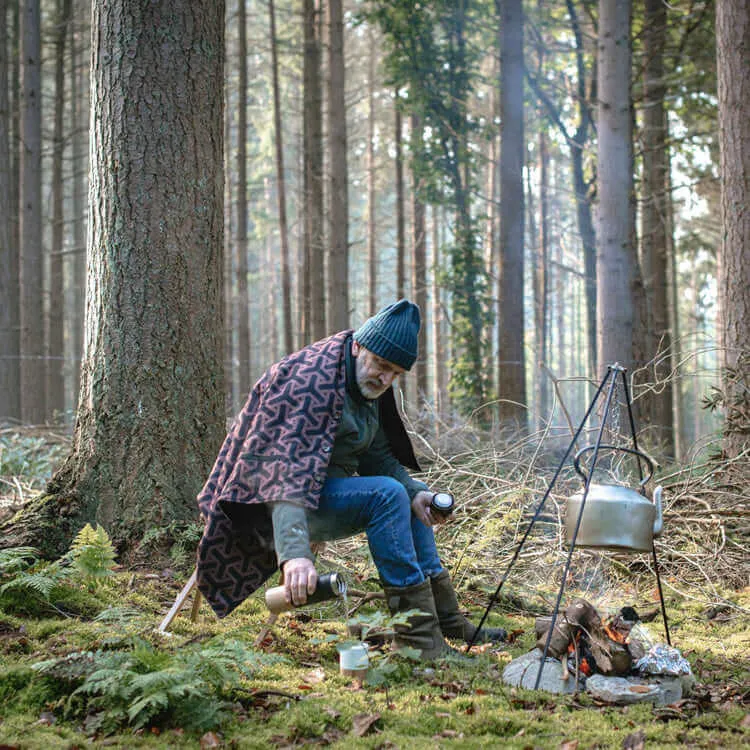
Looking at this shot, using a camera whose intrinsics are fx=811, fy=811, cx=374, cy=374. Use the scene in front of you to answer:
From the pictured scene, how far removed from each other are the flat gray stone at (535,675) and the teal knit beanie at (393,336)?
4.53 feet

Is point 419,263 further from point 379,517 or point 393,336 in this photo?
point 379,517

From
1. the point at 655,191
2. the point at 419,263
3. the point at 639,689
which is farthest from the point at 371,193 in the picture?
the point at 639,689

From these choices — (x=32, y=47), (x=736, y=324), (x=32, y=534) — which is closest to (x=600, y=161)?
(x=736, y=324)

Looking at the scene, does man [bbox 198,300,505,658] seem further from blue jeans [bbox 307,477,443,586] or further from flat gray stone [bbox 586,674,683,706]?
flat gray stone [bbox 586,674,683,706]

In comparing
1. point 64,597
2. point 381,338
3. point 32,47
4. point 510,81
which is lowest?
point 64,597

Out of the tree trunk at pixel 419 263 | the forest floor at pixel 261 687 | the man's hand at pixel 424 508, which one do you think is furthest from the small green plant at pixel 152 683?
the tree trunk at pixel 419 263

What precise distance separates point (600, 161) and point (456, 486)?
14.1 ft

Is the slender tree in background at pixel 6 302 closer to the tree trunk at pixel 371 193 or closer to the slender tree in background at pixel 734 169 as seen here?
the tree trunk at pixel 371 193

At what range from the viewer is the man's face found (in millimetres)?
3670

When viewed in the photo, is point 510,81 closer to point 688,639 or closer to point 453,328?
point 453,328

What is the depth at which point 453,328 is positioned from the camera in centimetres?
1517

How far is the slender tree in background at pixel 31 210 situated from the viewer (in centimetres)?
1335

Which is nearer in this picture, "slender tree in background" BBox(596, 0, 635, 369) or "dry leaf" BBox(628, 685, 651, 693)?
"dry leaf" BBox(628, 685, 651, 693)

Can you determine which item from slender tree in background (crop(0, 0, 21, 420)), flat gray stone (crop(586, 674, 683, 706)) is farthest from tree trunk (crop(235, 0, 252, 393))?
flat gray stone (crop(586, 674, 683, 706))
